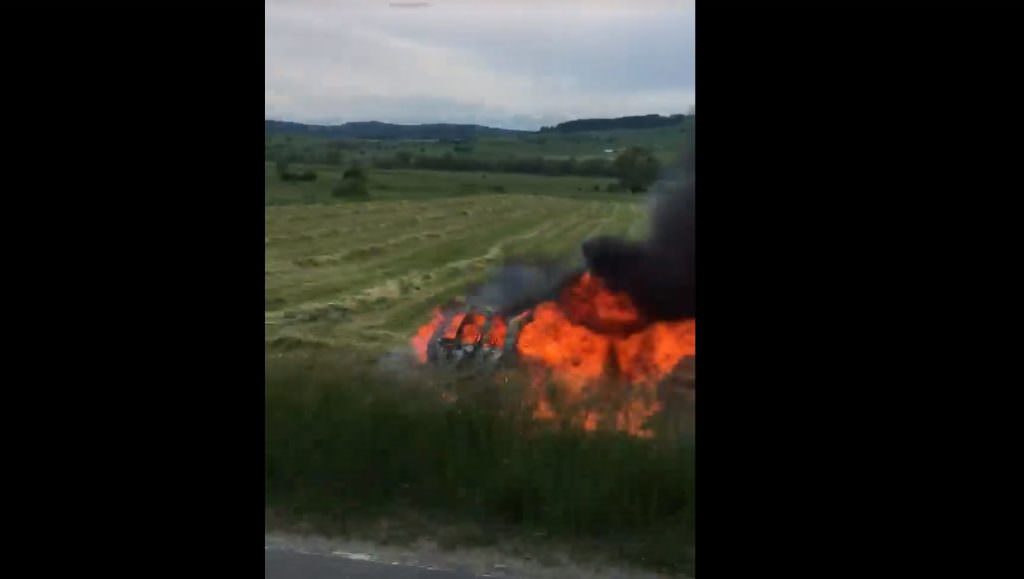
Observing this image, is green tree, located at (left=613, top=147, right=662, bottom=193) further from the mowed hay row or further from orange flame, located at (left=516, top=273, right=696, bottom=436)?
orange flame, located at (left=516, top=273, right=696, bottom=436)

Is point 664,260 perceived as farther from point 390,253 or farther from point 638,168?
point 390,253

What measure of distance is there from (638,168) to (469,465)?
7.31ft

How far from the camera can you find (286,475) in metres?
5.95

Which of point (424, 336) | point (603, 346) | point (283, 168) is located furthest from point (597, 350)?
point (283, 168)

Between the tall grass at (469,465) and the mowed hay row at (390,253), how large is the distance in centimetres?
77

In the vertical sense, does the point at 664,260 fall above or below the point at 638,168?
below

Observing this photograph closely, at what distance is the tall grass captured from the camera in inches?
211

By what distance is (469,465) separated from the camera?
19.3 feet

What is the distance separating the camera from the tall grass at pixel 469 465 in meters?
5.36

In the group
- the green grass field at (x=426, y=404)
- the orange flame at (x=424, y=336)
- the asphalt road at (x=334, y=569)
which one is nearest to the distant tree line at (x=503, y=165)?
the green grass field at (x=426, y=404)

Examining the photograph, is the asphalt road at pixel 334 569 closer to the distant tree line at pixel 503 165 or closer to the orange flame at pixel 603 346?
the orange flame at pixel 603 346

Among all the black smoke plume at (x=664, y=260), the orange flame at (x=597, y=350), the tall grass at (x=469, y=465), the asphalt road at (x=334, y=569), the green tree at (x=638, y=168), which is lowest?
the asphalt road at (x=334, y=569)
